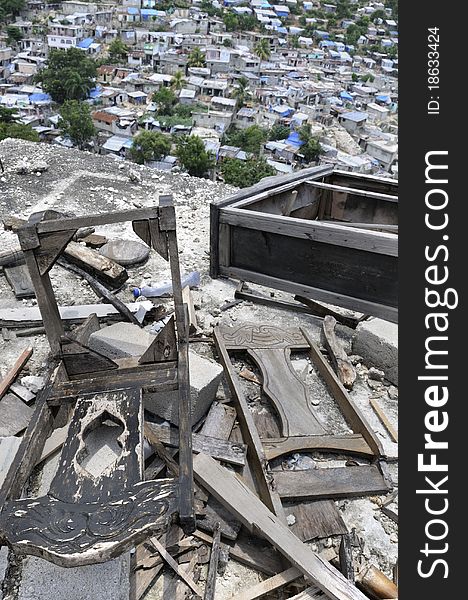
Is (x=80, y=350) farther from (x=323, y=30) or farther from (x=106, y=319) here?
(x=323, y=30)

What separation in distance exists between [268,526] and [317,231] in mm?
2964

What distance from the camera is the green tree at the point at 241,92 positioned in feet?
144

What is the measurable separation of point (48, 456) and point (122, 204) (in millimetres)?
5077

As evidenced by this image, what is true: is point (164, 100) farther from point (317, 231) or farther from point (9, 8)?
point (317, 231)

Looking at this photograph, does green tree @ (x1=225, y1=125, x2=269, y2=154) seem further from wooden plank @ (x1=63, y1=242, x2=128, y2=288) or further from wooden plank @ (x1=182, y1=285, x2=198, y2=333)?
wooden plank @ (x1=182, y1=285, x2=198, y2=333)

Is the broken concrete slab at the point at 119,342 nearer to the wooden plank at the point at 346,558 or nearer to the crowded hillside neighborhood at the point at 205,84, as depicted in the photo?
the wooden plank at the point at 346,558

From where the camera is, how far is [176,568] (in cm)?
245

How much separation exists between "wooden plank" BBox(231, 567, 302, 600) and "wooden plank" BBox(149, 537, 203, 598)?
0.21 m

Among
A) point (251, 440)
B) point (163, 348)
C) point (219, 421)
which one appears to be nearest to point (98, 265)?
point (163, 348)

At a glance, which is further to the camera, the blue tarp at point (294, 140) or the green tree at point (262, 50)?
the green tree at point (262, 50)

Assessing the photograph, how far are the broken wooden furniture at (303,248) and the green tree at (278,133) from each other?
3582 centimetres

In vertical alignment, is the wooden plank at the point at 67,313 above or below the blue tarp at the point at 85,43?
below

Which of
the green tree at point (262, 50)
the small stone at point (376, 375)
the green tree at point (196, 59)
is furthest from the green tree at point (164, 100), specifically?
the small stone at point (376, 375)

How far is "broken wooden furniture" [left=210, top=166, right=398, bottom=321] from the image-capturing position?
442 cm
